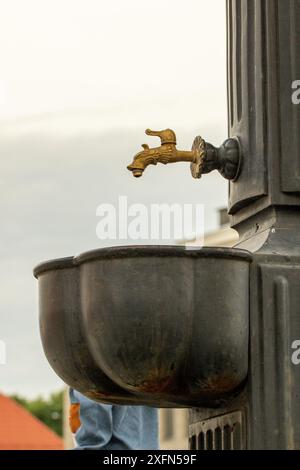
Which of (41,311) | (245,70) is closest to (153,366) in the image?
(41,311)

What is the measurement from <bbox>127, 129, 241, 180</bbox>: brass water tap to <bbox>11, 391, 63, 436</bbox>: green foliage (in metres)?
64.9

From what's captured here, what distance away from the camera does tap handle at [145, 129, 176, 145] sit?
4.98 m

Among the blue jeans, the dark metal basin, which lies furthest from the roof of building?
the dark metal basin

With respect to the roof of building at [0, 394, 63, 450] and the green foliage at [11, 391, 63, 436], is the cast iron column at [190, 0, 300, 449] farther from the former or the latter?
the green foliage at [11, 391, 63, 436]

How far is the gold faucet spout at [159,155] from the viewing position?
4953mm

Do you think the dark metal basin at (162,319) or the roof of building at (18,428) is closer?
the dark metal basin at (162,319)

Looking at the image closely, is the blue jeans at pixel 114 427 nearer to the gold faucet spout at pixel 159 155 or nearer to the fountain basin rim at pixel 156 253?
the gold faucet spout at pixel 159 155

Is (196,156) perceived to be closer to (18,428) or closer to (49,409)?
(18,428)

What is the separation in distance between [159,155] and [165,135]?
7 cm

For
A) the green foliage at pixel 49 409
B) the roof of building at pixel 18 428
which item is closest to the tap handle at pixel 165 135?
the roof of building at pixel 18 428

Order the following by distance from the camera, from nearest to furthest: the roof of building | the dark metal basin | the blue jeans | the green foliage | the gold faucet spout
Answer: the dark metal basin
the gold faucet spout
the blue jeans
the roof of building
the green foliage

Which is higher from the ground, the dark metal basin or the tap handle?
the tap handle

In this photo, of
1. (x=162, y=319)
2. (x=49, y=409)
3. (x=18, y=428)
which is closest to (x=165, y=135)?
(x=162, y=319)

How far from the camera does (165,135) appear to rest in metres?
4.99
